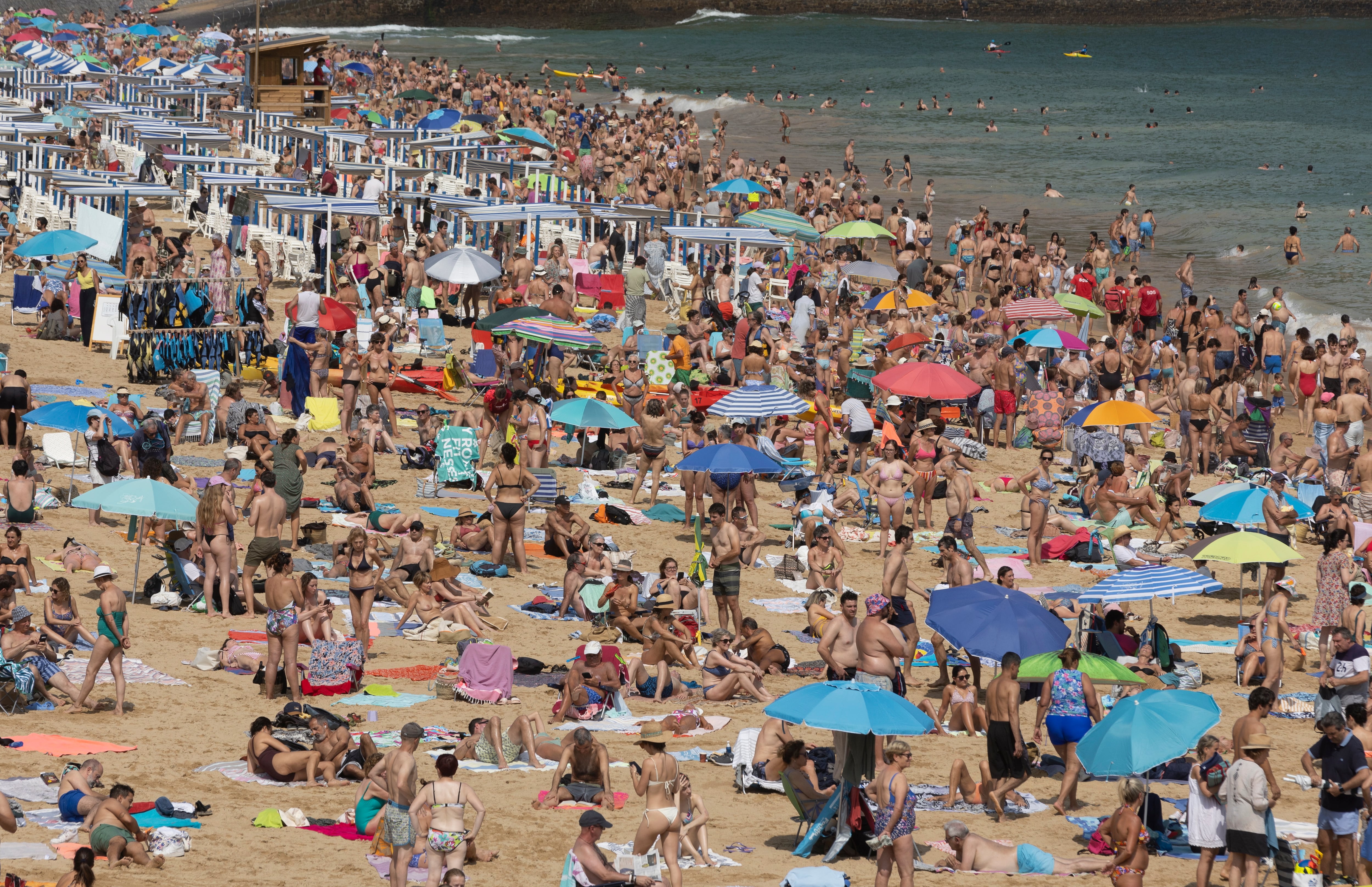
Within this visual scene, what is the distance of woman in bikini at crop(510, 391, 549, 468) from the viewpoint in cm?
1688

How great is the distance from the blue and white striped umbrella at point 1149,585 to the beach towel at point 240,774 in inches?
254

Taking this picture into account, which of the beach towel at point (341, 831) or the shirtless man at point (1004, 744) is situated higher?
the shirtless man at point (1004, 744)

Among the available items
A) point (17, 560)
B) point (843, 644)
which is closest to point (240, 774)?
point (17, 560)

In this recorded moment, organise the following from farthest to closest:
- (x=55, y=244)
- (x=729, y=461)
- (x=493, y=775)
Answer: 1. (x=55, y=244)
2. (x=729, y=461)
3. (x=493, y=775)

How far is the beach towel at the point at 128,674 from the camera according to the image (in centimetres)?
1130

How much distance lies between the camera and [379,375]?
60.0 feet

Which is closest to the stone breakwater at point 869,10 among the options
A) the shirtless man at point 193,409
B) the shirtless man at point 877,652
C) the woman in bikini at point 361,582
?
the shirtless man at point 193,409

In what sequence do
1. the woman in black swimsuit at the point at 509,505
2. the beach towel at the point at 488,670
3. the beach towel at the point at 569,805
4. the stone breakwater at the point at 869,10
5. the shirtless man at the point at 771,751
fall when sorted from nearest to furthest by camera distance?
the beach towel at the point at 569,805 → the shirtless man at the point at 771,751 → the beach towel at the point at 488,670 → the woman in black swimsuit at the point at 509,505 → the stone breakwater at the point at 869,10

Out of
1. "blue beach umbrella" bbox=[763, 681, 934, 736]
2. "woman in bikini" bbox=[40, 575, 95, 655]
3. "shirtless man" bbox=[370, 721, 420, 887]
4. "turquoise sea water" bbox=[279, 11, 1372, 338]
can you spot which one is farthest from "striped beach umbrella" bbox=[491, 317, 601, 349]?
"turquoise sea water" bbox=[279, 11, 1372, 338]

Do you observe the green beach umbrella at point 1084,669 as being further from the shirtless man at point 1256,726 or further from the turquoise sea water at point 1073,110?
the turquoise sea water at point 1073,110

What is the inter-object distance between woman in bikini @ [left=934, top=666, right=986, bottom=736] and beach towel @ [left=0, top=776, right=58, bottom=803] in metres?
5.89

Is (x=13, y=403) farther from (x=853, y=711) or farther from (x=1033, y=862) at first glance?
(x=1033, y=862)

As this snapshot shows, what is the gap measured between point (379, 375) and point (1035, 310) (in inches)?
356

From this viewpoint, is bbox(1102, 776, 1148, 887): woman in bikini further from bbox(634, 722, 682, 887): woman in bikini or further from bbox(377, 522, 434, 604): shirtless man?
bbox(377, 522, 434, 604): shirtless man
